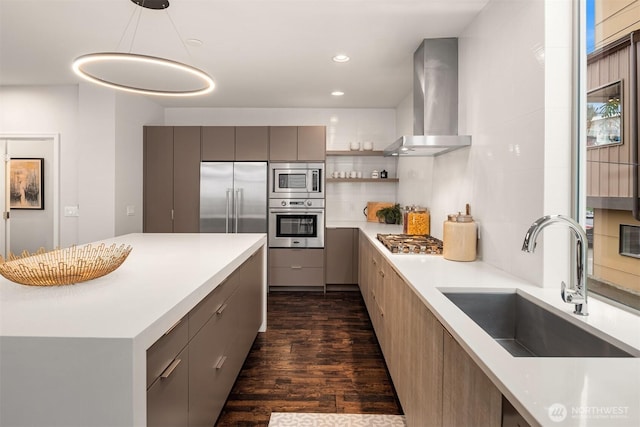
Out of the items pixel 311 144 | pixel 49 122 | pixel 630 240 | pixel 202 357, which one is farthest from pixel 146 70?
pixel 630 240

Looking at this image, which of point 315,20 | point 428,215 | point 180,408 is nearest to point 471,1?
point 315,20

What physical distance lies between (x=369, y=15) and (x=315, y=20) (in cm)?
38

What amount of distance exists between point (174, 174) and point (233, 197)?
84 centimetres

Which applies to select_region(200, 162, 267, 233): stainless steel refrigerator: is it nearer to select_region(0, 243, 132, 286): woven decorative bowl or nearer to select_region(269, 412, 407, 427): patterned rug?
select_region(269, 412, 407, 427): patterned rug

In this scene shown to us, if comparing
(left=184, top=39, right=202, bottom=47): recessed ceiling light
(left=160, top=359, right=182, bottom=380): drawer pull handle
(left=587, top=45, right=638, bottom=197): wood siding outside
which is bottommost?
(left=160, top=359, right=182, bottom=380): drawer pull handle

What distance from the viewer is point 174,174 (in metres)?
4.93

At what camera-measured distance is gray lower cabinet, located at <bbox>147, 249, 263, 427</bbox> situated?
3.86ft

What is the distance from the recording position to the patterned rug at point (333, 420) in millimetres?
2021

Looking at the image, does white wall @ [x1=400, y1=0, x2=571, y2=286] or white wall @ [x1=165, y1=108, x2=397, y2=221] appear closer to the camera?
white wall @ [x1=400, y1=0, x2=571, y2=286]

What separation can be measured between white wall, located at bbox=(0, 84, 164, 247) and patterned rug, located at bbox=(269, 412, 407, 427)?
3.33m

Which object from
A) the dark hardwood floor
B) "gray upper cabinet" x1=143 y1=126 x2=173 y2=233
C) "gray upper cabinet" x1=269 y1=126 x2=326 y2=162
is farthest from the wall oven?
"gray upper cabinet" x1=143 y1=126 x2=173 y2=233

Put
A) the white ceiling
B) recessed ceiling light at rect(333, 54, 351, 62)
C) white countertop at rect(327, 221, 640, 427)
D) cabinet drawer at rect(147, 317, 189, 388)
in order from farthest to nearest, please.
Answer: recessed ceiling light at rect(333, 54, 351, 62)
the white ceiling
cabinet drawer at rect(147, 317, 189, 388)
white countertop at rect(327, 221, 640, 427)

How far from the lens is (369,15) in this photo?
102 inches

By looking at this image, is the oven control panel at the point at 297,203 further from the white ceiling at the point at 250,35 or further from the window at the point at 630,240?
the window at the point at 630,240
